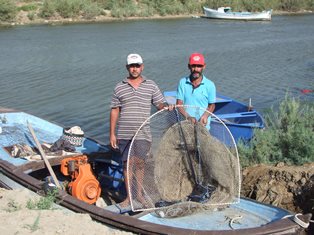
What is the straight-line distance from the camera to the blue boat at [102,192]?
17.8 feet

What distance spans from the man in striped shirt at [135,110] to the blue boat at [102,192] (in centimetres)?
56

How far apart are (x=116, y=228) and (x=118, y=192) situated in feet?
5.92

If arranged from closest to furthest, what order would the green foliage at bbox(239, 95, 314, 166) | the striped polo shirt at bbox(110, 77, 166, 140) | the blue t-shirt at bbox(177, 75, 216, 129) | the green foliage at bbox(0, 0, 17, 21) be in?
the striped polo shirt at bbox(110, 77, 166, 140)
the blue t-shirt at bbox(177, 75, 216, 129)
the green foliage at bbox(239, 95, 314, 166)
the green foliage at bbox(0, 0, 17, 21)

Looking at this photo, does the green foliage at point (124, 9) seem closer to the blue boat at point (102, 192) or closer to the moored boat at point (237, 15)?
the moored boat at point (237, 15)

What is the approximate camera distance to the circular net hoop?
6105 millimetres

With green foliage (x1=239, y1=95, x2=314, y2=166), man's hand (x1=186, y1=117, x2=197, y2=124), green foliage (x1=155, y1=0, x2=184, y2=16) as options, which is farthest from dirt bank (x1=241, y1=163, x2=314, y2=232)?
green foliage (x1=155, y1=0, x2=184, y2=16)

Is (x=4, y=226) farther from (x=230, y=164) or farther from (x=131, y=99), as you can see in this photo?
(x=230, y=164)

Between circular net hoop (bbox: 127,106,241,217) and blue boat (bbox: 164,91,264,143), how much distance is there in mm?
1373

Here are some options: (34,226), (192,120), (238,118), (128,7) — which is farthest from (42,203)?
(128,7)

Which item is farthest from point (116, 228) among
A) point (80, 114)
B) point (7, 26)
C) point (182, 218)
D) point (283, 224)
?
point (7, 26)

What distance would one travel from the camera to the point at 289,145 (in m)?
8.29

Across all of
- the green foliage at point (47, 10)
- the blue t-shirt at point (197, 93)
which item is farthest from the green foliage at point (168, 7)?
the blue t-shirt at point (197, 93)

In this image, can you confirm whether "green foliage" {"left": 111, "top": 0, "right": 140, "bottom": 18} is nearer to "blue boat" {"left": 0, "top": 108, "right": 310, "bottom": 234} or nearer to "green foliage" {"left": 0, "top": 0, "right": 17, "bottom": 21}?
"green foliage" {"left": 0, "top": 0, "right": 17, "bottom": 21}

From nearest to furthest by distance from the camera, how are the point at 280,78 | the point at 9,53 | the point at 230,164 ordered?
the point at 230,164, the point at 280,78, the point at 9,53
